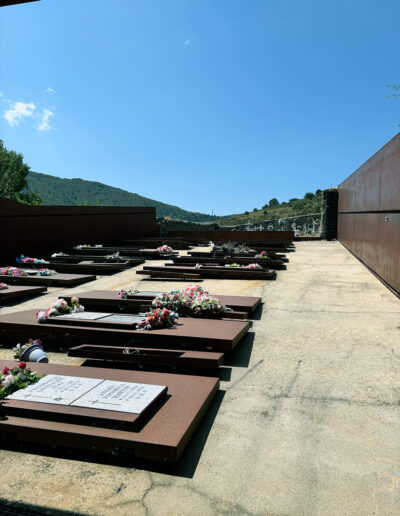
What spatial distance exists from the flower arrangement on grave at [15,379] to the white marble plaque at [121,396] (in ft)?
2.04

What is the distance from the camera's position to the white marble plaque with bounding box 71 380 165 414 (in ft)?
10.1

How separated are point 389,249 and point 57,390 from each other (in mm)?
6800

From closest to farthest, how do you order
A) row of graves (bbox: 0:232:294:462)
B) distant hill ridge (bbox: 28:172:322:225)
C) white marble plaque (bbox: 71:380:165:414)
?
row of graves (bbox: 0:232:294:462) → white marble plaque (bbox: 71:380:165:414) → distant hill ridge (bbox: 28:172:322:225)

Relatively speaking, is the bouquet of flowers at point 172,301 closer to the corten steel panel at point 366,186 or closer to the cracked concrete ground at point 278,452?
the cracked concrete ground at point 278,452

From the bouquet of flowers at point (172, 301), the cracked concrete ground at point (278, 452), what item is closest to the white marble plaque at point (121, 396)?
the cracked concrete ground at point (278, 452)

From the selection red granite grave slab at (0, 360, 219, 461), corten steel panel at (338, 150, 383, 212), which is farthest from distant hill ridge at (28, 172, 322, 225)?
red granite grave slab at (0, 360, 219, 461)

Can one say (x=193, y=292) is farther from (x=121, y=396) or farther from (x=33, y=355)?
(x=121, y=396)

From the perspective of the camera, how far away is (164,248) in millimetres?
13961

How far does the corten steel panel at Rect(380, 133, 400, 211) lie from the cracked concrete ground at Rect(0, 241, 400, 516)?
3.18 m

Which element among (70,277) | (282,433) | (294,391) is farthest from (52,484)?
(70,277)

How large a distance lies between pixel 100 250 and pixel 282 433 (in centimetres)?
1158

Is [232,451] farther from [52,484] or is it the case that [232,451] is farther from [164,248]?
[164,248]

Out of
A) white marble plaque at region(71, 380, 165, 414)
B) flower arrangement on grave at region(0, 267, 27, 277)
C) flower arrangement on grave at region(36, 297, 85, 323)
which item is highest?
flower arrangement on grave at region(0, 267, 27, 277)

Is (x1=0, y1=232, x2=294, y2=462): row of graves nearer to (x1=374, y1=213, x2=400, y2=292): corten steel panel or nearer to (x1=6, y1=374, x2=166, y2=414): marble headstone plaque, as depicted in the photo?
(x1=6, y1=374, x2=166, y2=414): marble headstone plaque
